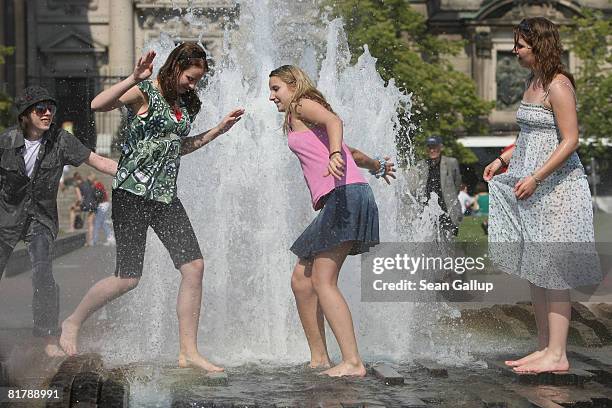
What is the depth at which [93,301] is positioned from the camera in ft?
23.4

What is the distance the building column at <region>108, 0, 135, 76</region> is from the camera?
49000 mm

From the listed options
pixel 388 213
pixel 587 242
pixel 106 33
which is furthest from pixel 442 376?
pixel 106 33

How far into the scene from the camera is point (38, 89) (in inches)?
301

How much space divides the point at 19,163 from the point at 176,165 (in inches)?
Answer: 46.2

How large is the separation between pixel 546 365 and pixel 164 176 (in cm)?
208

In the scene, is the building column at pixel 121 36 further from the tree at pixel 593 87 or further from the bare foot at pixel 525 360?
the bare foot at pixel 525 360

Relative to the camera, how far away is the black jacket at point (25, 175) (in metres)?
7.56

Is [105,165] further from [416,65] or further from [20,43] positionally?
[20,43]

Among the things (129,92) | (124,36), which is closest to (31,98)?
(129,92)

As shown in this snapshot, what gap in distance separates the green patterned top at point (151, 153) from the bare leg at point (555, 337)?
6.36 ft

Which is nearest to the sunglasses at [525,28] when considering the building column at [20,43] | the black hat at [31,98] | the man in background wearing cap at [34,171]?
the man in background wearing cap at [34,171]

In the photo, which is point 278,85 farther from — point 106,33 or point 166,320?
point 106,33

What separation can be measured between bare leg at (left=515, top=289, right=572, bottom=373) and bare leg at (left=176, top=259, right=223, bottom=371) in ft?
5.27

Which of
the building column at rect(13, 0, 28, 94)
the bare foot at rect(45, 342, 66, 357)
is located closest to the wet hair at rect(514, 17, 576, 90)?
the bare foot at rect(45, 342, 66, 357)
